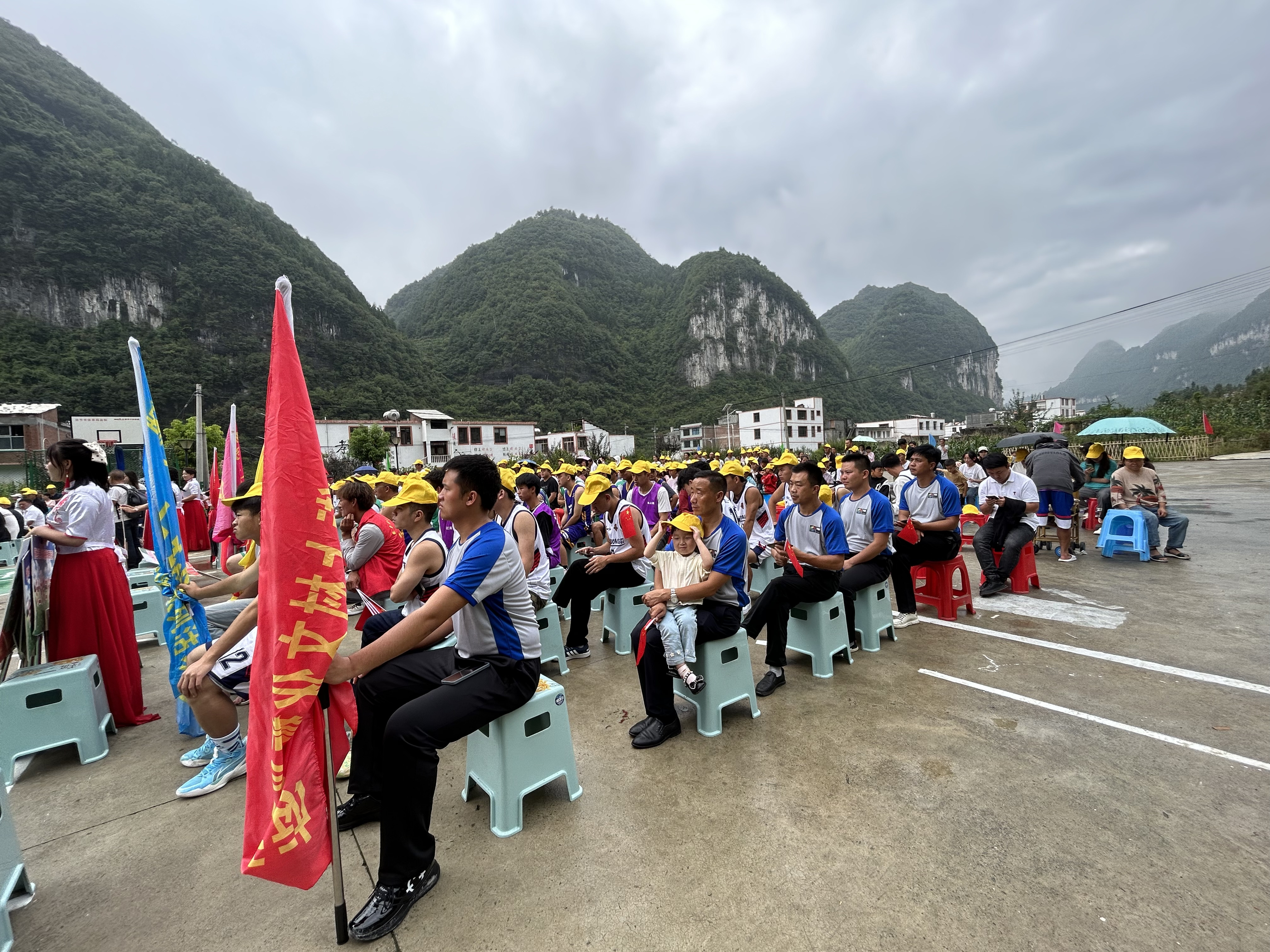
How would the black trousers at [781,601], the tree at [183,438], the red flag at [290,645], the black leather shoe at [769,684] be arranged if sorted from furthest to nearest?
the tree at [183,438] < the black trousers at [781,601] < the black leather shoe at [769,684] < the red flag at [290,645]

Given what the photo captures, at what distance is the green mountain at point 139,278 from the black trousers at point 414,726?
54168 mm

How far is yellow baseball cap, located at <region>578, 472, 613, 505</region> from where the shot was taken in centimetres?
534

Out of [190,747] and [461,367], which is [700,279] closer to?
[461,367]

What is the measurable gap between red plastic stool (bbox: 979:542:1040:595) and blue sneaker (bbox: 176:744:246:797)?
7.14 metres

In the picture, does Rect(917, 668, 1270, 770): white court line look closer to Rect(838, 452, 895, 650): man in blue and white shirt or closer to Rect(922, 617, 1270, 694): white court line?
Rect(838, 452, 895, 650): man in blue and white shirt

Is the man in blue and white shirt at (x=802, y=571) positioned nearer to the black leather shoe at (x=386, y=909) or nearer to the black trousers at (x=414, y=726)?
the black trousers at (x=414, y=726)

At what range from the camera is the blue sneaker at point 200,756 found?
323 centimetres

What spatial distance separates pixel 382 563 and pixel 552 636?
1485 mm

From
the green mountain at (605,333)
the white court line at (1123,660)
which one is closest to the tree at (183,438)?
the white court line at (1123,660)

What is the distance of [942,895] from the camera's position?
6.75 ft

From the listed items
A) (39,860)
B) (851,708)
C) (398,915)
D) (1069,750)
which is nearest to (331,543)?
(398,915)

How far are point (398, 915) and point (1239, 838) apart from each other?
354cm

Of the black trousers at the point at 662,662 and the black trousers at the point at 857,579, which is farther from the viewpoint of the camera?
the black trousers at the point at 857,579

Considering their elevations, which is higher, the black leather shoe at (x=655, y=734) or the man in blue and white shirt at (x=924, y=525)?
the man in blue and white shirt at (x=924, y=525)
